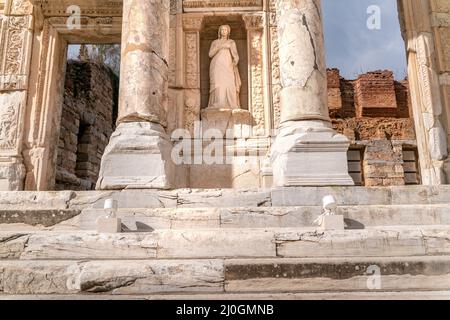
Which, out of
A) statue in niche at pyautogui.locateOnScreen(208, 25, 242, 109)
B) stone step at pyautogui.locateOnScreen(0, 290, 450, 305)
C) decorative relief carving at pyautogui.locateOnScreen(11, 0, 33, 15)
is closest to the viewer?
stone step at pyautogui.locateOnScreen(0, 290, 450, 305)

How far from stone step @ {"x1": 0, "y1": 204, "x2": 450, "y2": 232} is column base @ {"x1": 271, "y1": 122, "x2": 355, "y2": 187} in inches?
29.3

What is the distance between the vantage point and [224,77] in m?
8.45

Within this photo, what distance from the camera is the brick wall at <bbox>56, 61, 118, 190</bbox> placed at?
1279 cm

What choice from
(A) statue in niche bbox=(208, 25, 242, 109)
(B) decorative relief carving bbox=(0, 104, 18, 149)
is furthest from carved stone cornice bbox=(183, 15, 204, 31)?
(B) decorative relief carving bbox=(0, 104, 18, 149)

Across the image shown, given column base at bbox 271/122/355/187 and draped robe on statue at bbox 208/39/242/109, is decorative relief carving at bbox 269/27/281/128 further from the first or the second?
column base at bbox 271/122/355/187

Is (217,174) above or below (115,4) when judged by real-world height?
below

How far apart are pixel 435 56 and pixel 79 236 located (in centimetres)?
769

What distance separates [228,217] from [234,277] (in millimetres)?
1117

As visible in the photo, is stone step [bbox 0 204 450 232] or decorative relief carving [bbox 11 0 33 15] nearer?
stone step [bbox 0 204 450 232]

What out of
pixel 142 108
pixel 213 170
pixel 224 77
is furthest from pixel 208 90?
pixel 142 108

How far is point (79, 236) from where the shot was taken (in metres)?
4.12
